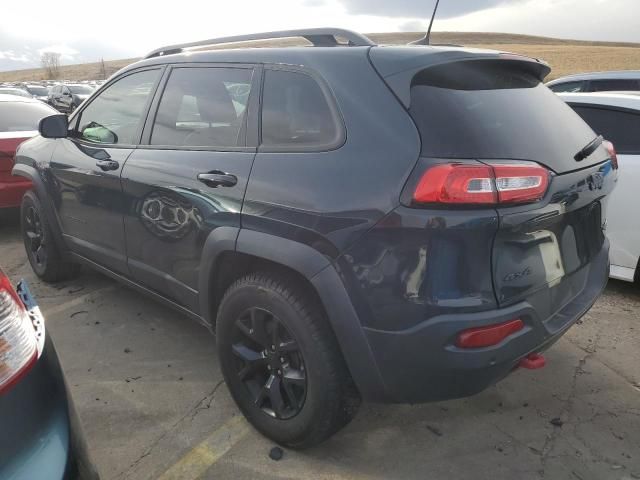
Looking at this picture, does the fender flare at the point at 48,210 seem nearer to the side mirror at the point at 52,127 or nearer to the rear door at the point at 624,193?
the side mirror at the point at 52,127

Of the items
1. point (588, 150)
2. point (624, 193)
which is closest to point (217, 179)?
point (588, 150)

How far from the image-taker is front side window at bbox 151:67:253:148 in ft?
8.48

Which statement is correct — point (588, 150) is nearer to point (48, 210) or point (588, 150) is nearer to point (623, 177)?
point (623, 177)

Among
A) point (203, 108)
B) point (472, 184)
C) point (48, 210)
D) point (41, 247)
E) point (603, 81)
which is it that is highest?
point (203, 108)

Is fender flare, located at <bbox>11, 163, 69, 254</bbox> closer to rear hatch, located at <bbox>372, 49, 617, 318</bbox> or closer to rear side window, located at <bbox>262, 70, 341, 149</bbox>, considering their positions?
rear side window, located at <bbox>262, 70, 341, 149</bbox>

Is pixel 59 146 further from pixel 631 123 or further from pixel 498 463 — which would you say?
pixel 631 123

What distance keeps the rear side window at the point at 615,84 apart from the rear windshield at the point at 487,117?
19.1 feet

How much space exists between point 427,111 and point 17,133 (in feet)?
17.5

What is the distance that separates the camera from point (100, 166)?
327cm

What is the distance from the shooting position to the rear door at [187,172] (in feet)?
8.11

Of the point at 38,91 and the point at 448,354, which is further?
the point at 38,91

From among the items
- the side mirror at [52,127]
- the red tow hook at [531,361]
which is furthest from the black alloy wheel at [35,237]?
the red tow hook at [531,361]

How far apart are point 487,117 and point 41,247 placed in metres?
3.62

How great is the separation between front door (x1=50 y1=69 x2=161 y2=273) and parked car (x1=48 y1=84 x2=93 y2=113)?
1833 cm
